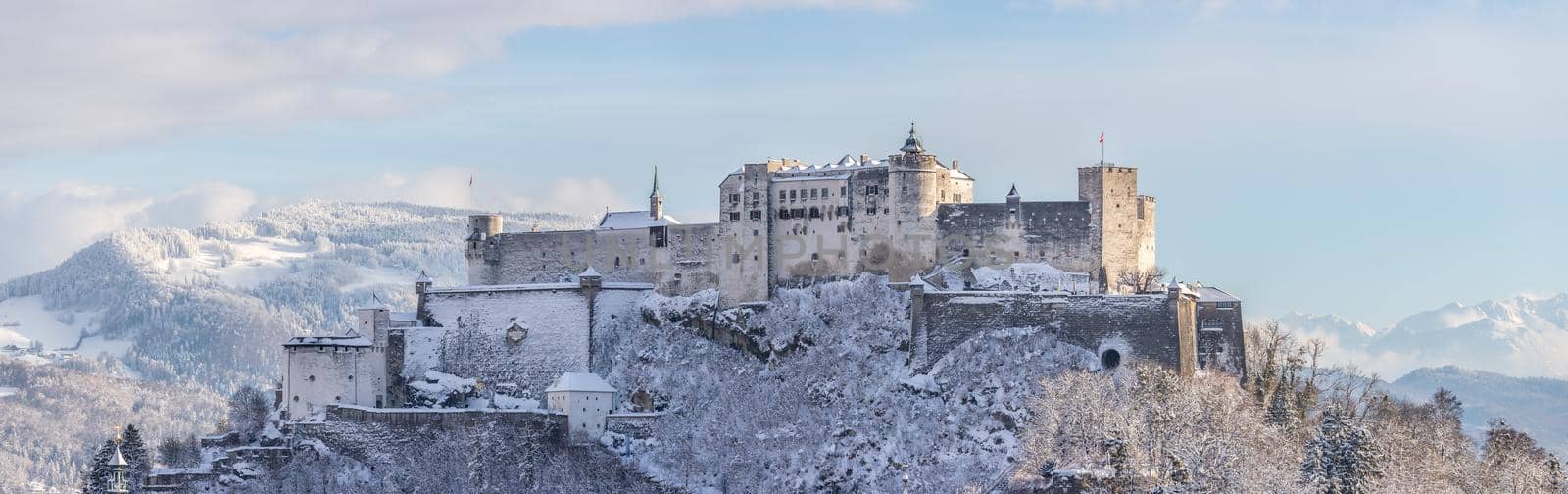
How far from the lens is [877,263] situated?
344 feet

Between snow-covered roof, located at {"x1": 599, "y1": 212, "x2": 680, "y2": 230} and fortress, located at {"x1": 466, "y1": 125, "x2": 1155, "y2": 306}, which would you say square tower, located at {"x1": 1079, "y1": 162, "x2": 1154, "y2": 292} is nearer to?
fortress, located at {"x1": 466, "y1": 125, "x2": 1155, "y2": 306}

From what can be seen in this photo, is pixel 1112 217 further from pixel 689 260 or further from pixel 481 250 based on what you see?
pixel 481 250

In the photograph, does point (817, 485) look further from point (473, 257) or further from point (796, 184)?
point (473, 257)

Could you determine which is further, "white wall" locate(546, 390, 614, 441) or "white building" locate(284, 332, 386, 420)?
"white building" locate(284, 332, 386, 420)

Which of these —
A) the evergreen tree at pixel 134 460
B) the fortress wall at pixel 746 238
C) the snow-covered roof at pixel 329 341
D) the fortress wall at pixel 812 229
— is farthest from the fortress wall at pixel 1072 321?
the evergreen tree at pixel 134 460

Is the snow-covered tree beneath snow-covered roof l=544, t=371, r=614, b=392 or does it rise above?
beneath

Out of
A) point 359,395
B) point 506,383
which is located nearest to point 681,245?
point 506,383

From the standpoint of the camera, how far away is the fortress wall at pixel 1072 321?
3782 inches

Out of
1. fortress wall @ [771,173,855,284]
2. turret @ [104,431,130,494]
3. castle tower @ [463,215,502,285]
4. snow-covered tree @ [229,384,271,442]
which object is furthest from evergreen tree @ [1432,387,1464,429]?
turret @ [104,431,130,494]

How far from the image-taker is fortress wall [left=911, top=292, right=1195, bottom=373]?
315ft

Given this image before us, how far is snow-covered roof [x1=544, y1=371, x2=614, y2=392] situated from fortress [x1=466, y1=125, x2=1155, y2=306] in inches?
326

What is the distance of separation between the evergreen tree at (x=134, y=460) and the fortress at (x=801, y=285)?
34.1 feet

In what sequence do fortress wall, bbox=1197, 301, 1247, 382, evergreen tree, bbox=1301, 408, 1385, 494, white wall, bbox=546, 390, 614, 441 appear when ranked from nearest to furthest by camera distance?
evergreen tree, bbox=1301, 408, 1385, 494
fortress wall, bbox=1197, 301, 1247, 382
white wall, bbox=546, 390, 614, 441

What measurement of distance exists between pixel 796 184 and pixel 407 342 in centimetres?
2099
